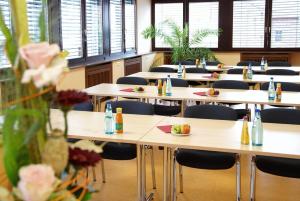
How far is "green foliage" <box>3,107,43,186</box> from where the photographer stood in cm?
86

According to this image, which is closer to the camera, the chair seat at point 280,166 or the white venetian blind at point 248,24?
the chair seat at point 280,166

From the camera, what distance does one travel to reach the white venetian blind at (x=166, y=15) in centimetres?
1005

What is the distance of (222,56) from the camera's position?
9.91m

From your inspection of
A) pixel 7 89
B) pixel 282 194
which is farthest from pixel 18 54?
pixel 282 194

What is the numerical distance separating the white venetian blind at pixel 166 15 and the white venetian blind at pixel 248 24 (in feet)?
4.32

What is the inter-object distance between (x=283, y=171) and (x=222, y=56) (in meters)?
7.25

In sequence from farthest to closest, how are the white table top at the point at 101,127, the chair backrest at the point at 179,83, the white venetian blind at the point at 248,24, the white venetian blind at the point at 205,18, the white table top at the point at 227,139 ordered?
the white venetian blind at the point at 205,18, the white venetian blind at the point at 248,24, the chair backrest at the point at 179,83, the white table top at the point at 101,127, the white table top at the point at 227,139

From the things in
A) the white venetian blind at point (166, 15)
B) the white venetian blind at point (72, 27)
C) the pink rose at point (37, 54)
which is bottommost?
the pink rose at point (37, 54)

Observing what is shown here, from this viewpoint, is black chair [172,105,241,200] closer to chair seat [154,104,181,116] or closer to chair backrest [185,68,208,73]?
chair seat [154,104,181,116]

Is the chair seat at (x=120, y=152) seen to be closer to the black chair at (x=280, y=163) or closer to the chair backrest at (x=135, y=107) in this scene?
the chair backrest at (x=135, y=107)

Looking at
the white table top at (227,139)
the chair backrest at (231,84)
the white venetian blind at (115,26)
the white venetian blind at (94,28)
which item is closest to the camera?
the white table top at (227,139)

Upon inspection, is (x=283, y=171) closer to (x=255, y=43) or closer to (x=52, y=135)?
(x=52, y=135)

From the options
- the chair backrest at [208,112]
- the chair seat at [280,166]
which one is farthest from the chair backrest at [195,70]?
the chair seat at [280,166]

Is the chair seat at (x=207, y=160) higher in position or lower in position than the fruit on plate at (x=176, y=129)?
lower
